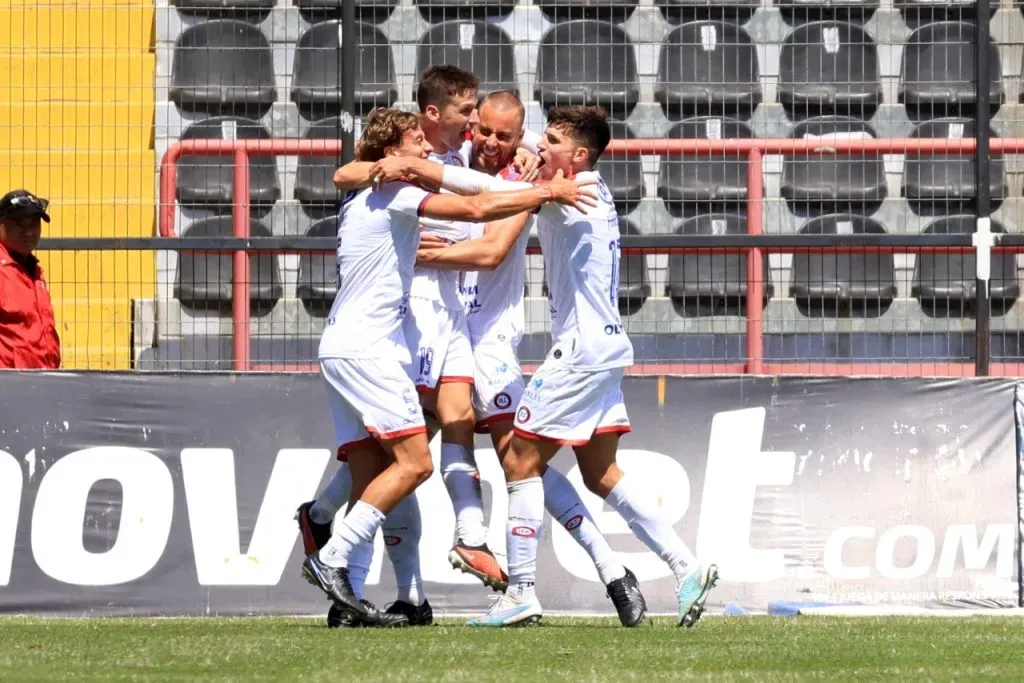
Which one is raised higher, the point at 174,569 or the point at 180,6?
the point at 180,6

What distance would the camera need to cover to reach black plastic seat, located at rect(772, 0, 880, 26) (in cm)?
923

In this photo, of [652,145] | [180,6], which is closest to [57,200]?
[180,6]

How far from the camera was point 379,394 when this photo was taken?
5.96 meters

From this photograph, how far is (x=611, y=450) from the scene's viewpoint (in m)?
6.25

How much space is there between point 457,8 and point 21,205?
250cm

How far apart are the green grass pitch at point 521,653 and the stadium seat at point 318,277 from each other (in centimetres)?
263

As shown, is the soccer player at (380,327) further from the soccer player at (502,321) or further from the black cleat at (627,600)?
the black cleat at (627,600)

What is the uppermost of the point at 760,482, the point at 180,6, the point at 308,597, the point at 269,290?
the point at 180,6

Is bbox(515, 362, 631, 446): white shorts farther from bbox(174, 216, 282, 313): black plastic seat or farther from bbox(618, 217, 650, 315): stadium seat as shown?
bbox(174, 216, 282, 313): black plastic seat

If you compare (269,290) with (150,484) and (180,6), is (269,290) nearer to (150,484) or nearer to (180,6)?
(150,484)

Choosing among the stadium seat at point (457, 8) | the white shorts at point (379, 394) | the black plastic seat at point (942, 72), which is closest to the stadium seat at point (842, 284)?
the black plastic seat at point (942, 72)

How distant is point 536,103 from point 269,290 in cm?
187

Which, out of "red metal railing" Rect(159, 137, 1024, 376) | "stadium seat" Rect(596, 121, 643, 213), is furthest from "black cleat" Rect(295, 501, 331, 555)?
"stadium seat" Rect(596, 121, 643, 213)

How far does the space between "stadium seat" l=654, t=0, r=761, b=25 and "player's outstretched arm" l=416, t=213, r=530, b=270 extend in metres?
3.41
